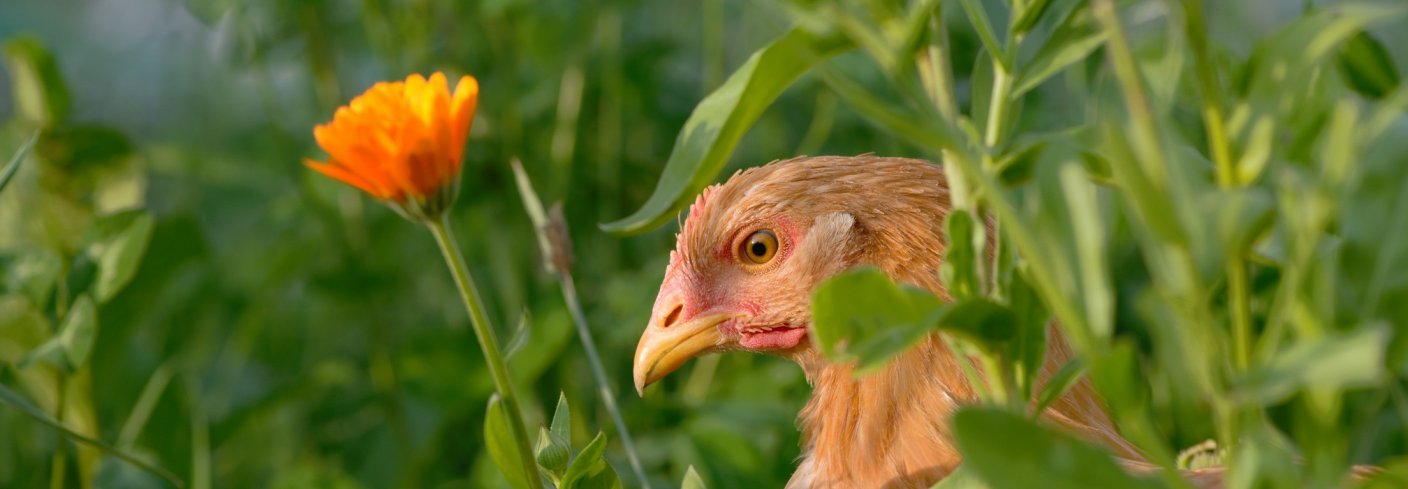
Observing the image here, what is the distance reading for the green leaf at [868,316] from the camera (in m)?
0.58

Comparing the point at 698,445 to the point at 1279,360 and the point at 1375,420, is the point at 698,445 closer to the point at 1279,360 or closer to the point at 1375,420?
the point at 1375,420

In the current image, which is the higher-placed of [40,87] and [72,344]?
[40,87]

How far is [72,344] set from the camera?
3.55ft

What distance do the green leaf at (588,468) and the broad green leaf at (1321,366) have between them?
1.12 ft

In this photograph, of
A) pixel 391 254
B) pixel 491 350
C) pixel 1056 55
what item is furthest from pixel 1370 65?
pixel 391 254

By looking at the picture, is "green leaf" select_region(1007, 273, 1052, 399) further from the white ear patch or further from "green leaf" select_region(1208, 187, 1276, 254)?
the white ear patch

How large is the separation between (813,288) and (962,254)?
48 cm

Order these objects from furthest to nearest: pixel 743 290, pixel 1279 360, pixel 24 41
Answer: pixel 24 41, pixel 743 290, pixel 1279 360

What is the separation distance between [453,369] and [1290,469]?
1250 mm

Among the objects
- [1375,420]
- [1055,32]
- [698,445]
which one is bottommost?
[1375,420]

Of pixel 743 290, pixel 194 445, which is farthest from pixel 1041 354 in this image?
pixel 194 445

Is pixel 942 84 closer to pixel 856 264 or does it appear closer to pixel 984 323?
pixel 984 323

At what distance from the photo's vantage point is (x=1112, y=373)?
1.81 ft

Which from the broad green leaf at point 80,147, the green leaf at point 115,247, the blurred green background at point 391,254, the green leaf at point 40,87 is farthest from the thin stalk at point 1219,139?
the broad green leaf at point 80,147
